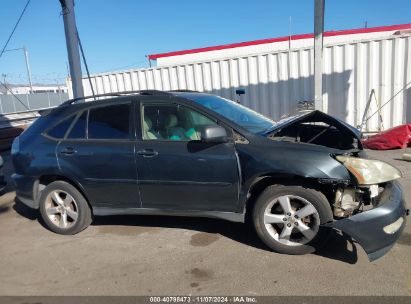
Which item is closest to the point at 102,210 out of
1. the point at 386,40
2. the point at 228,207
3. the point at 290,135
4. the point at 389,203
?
the point at 228,207

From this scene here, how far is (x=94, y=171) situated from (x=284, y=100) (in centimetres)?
697

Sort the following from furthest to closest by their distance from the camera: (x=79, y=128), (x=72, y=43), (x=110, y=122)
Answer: (x=72, y=43) → (x=79, y=128) → (x=110, y=122)

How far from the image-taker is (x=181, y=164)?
414 centimetres

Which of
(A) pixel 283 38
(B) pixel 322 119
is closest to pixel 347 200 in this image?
(B) pixel 322 119

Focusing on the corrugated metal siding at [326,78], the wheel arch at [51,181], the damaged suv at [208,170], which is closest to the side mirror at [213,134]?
the damaged suv at [208,170]

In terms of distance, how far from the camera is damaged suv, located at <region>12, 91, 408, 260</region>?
3643mm

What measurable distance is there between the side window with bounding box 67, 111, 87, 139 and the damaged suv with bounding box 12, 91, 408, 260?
0.04 feet

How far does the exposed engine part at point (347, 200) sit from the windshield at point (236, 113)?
3.49 feet

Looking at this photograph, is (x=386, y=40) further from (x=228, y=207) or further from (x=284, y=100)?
(x=228, y=207)

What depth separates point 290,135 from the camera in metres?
4.58

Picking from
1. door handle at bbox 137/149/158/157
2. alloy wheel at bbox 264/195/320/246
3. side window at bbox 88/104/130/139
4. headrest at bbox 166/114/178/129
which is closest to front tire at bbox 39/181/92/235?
side window at bbox 88/104/130/139

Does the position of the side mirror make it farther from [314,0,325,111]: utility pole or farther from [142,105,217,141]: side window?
[314,0,325,111]: utility pole

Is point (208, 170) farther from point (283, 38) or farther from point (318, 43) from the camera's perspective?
point (283, 38)

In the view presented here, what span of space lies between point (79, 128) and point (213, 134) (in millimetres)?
1904
